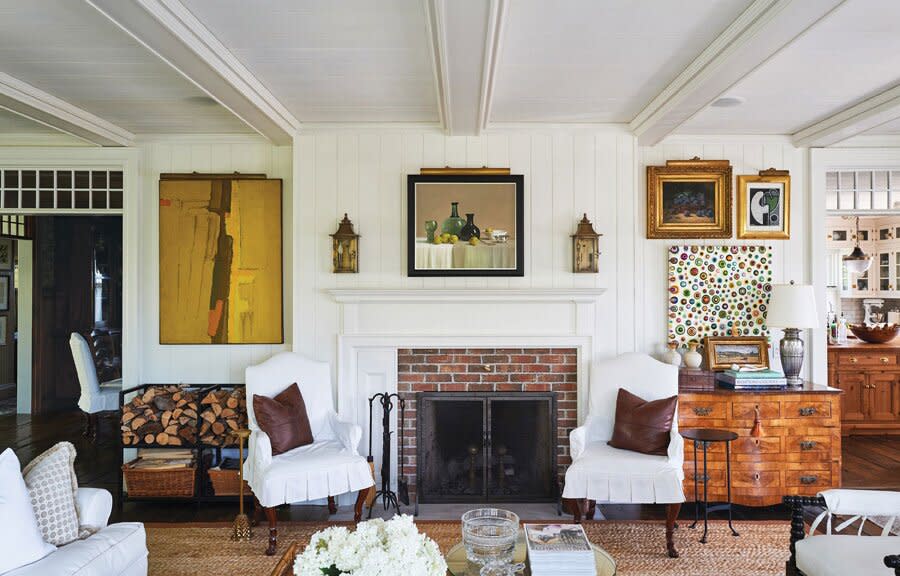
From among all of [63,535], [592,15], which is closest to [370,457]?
[63,535]

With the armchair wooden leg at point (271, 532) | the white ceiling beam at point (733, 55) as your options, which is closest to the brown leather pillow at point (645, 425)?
the white ceiling beam at point (733, 55)

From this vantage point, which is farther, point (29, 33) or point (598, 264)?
point (598, 264)

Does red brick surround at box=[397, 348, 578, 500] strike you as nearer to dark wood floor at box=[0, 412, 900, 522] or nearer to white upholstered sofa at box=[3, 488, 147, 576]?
dark wood floor at box=[0, 412, 900, 522]

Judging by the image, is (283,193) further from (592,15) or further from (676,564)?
(676,564)

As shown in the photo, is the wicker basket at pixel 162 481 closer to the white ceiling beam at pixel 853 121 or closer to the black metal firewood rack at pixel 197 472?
the black metal firewood rack at pixel 197 472

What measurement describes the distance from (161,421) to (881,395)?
6.18 m

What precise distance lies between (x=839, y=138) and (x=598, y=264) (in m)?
1.91

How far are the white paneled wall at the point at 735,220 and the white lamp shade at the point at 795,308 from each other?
1.45ft

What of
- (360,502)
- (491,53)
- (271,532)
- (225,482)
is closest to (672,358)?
(360,502)

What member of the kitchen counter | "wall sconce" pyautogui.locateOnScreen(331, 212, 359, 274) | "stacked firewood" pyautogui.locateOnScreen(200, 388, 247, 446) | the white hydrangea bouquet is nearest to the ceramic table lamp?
the kitchen counter

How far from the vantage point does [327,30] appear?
255 cm

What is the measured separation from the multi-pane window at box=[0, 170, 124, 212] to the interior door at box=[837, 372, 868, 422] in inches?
252

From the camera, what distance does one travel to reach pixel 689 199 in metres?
4.17

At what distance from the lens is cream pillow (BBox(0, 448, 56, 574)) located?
2.05 m
